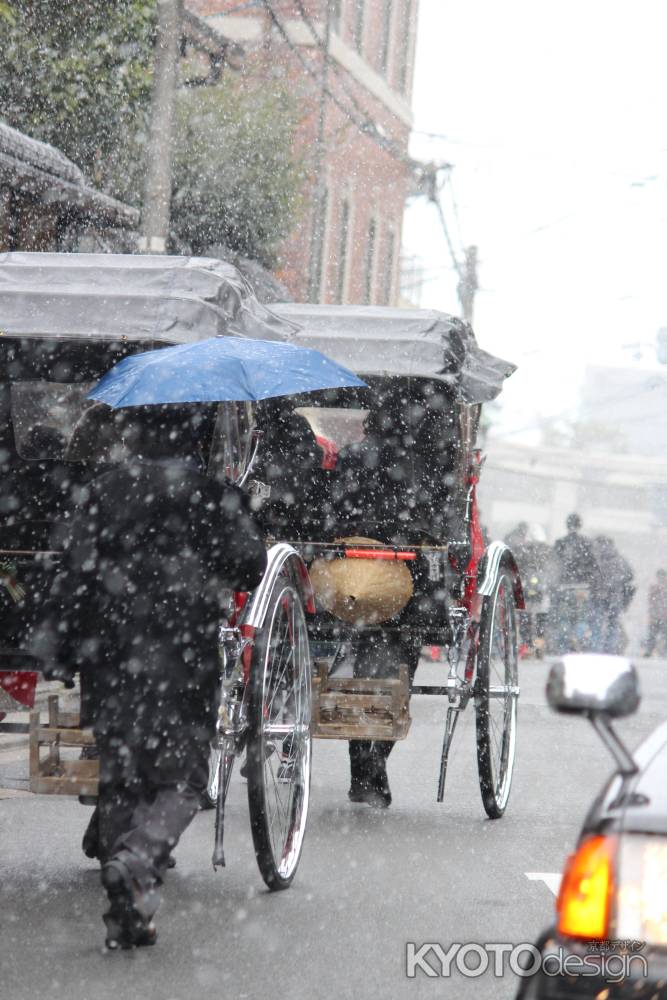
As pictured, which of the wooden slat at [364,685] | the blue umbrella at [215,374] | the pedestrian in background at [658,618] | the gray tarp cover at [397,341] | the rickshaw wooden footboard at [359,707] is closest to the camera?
the blue umbrella at [215,374]

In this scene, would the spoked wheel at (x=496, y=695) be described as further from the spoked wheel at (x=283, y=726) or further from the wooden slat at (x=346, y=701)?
Result: the spoked wheel at (x=283, y=726)

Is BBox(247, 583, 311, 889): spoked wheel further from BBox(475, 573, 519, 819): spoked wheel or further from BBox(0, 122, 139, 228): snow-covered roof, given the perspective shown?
BBox(0, 122, 139, 228): snow-covered roof

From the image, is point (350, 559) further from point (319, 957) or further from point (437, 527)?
point (319, 957)


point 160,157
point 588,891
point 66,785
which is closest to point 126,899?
point 66,785

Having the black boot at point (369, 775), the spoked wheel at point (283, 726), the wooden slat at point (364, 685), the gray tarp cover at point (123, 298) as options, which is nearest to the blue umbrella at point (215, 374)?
the gray tarp cover at point (123, 298)

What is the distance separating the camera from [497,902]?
593cm

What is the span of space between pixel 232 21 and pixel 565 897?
1037 inches

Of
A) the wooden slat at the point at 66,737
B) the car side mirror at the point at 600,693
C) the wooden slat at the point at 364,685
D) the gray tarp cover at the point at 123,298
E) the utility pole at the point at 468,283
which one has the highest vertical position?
the utility pole at the point at 468,283

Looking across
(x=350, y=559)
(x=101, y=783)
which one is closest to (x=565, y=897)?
(x=101, y=783)

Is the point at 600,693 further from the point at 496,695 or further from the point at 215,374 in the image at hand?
the point at 496,695

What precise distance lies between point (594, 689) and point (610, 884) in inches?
13.6

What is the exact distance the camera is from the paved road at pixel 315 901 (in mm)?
4840

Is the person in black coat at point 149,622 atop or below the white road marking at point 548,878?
atop

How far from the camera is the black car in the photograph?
8.71 ft
